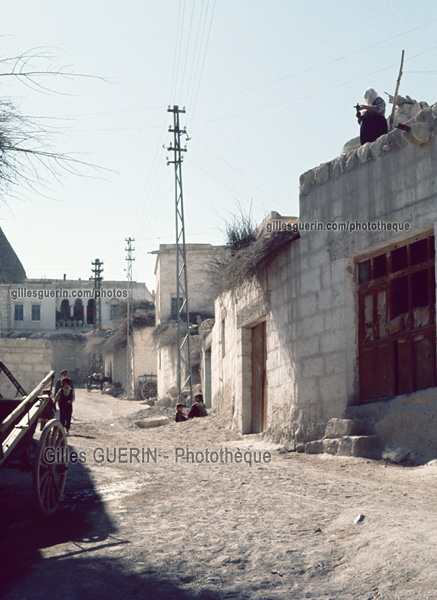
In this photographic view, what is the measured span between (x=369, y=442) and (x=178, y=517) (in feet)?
10.8

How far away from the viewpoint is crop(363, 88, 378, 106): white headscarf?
928 centimetres

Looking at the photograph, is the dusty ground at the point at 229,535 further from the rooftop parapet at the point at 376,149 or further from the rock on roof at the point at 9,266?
the rock on roof at the point at 9,266

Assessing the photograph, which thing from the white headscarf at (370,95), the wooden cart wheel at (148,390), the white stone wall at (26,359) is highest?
the white headscarf at (370,95)

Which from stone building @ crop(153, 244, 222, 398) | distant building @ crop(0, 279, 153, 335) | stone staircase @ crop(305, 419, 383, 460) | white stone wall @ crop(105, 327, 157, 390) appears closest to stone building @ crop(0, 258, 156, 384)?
distant building @ crop(0, 279, 153, 335)

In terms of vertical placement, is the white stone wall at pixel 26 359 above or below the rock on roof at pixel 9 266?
below

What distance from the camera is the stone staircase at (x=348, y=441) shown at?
7.73 m

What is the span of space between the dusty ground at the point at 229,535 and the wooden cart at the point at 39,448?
0.22m

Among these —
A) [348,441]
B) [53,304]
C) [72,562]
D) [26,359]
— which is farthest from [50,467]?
[53,304]

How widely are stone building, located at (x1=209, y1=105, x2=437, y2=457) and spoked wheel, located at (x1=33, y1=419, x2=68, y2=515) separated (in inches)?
136

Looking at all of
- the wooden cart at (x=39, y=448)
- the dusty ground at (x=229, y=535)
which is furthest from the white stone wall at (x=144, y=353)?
the wooden cart at (x=39, y=448)

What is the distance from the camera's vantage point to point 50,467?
18.6 feet

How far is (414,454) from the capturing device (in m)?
7.20

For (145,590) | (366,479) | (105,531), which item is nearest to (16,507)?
(105,531)

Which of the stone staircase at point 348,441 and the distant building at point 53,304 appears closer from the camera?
the stone staircase at point 348,441
